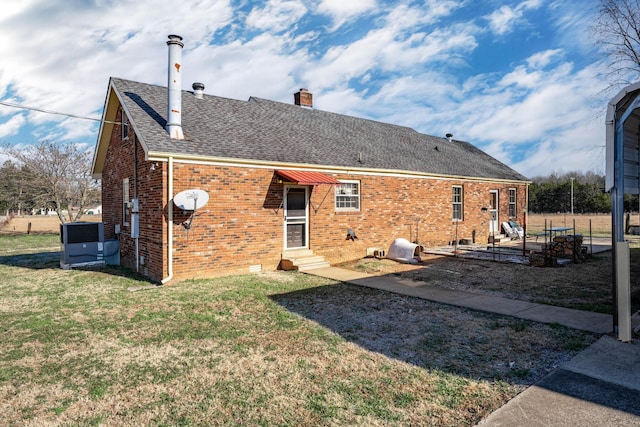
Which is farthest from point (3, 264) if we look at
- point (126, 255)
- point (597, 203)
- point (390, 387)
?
point (597, 203)

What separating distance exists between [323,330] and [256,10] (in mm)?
9455

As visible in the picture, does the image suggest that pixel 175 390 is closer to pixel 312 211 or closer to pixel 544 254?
pixel 312 211

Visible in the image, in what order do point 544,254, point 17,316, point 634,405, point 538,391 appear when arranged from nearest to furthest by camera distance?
point 634,405, point 538,391, point 17,316, point 544,254

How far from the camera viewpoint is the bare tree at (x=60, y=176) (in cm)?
2677

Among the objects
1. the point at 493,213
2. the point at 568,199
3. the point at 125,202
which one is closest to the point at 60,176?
the point at 125,202

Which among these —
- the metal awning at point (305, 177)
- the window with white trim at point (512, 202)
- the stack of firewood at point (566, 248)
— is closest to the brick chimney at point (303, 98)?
the metal awning at point (305, 177)

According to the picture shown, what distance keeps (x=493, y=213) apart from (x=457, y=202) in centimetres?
339

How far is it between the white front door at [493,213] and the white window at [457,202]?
2.61 metres

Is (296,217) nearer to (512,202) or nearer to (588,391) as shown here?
(588,391)

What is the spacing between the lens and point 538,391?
4.01 meters

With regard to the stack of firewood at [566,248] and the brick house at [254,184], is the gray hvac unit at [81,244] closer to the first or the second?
the brick house at [254,184]

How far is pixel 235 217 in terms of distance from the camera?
10.8 metres

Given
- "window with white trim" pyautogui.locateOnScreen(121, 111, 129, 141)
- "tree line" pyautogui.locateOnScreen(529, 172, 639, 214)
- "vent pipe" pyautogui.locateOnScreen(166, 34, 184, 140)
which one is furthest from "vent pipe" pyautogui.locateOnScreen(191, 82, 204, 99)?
"tree line" pyautogui.locateOnScreen(529, 172, 639, 214)

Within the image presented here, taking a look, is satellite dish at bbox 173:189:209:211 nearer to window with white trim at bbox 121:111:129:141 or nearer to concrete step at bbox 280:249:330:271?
concrete step at bbox 280:249:330:271
